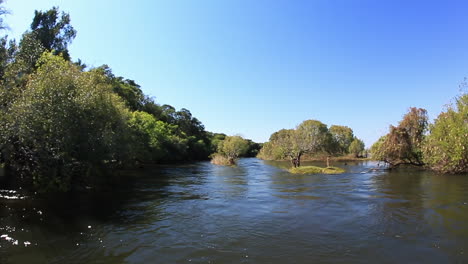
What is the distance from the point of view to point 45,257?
908 centimetres

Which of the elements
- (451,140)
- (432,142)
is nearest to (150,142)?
(432,142)

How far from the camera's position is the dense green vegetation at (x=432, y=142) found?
32.4 meters

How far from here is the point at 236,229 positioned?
486 inches

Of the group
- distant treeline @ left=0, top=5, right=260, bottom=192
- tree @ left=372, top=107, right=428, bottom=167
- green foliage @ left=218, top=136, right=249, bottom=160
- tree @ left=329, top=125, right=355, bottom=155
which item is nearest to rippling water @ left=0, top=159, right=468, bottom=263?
distant treeline @ left=0, top=5, right=260, bottom=192

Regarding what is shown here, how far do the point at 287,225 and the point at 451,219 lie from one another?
812cm

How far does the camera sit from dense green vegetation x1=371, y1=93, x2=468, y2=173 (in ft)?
106

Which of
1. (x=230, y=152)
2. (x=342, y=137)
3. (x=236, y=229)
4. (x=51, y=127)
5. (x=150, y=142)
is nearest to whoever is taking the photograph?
(x=236, y=229)

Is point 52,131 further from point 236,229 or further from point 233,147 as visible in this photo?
point 233,147

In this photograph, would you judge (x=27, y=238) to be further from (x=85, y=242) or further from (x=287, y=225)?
(x=287, y=225)

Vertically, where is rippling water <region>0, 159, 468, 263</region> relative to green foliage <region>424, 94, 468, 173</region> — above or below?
below

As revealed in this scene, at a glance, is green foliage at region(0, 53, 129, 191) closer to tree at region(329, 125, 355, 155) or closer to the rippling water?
the rippling water

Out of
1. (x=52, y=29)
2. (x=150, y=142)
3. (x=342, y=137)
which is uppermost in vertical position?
(x=52, y=29)

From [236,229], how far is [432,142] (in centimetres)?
3488

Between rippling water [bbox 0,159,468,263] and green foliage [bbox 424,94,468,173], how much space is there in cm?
1444
